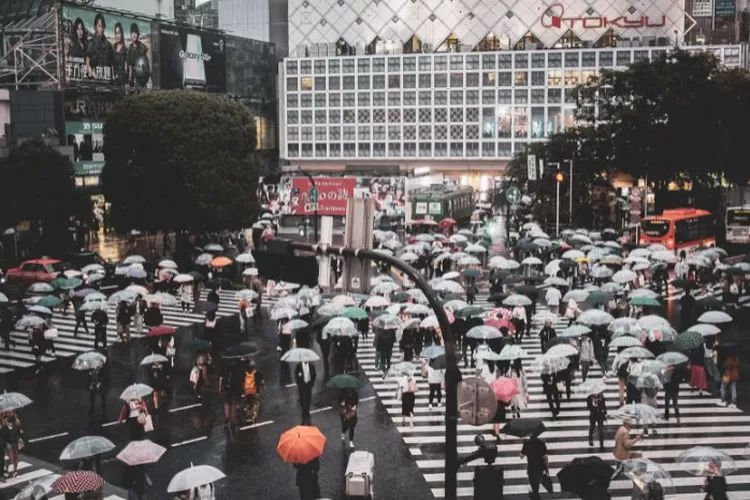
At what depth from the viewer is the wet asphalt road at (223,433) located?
628 inches

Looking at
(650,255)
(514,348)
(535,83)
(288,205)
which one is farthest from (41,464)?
(535,83)

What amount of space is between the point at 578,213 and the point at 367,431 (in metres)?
37.9

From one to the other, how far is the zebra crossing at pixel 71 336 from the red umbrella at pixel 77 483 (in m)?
13.6

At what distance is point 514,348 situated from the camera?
64.1 feet

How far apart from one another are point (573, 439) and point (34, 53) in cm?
4992

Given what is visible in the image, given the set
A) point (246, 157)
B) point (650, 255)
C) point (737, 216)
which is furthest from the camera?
point (737, 216)

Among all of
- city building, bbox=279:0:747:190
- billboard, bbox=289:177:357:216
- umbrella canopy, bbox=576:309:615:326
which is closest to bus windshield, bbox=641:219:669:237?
billboard, bbox=289:177:357:216

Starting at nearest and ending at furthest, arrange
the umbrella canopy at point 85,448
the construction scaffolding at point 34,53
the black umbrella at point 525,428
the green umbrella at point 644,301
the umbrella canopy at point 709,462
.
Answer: the umbrella canopy at point 709,462 < the umbrella canopy at point 85,448 < the black umbrella at point 525,428 < the green umbrella at point 644,301 < the construction scaffolding at point 34,53

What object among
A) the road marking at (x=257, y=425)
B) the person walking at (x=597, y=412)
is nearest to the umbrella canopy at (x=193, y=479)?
the road marking at (x=257, y=425)

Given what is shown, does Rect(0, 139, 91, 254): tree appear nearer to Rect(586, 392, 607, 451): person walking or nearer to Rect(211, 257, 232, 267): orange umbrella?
Rect(211, 257, 232, 267): orange umbrella

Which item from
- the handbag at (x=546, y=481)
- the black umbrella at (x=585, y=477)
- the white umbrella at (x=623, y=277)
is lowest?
the handbag at (x=546, y=481)

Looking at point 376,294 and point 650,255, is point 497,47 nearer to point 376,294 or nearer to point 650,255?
point 650,255

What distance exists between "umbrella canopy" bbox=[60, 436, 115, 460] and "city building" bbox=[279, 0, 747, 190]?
76445mm

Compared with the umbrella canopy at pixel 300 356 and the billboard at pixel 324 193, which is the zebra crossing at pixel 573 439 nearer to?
the umbrella canopy at pixel 300 356
